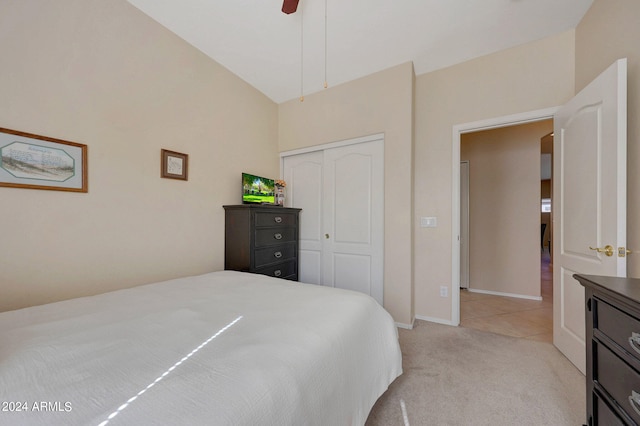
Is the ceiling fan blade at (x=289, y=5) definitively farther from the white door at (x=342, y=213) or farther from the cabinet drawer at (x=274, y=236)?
the cabinet drawer at (x=274, y=236)

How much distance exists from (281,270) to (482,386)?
1.96 m

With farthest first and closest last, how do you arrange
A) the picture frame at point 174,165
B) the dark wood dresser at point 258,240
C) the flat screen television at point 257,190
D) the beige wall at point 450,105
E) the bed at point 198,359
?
1. the flat screen television at point 257,190
2. the dark wood dresser at point 258,240
3. the beige wall at point 450,105
4. the picture frame at point 174,165
5. the bed at point 198,359

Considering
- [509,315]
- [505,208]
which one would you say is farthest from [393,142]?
[509,315]

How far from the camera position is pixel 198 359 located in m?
0.73

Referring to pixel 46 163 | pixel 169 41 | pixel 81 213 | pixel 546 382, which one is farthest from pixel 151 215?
pixel 546 382

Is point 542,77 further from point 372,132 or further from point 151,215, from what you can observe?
point 151,215

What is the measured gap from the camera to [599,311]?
3.15ft

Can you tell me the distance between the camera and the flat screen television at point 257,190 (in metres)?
2.72

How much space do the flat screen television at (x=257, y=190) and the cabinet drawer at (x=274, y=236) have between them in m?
0.43

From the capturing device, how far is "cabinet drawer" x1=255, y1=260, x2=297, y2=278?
98.4 inches

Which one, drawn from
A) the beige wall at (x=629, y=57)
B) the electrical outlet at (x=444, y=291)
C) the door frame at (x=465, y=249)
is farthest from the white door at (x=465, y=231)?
the beige wall at (x=629, y=57)

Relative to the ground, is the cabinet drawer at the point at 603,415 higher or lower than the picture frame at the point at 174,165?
lower

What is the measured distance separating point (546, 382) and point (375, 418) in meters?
1.29

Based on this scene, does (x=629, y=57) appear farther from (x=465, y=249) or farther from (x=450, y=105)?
(x=465, y=249)
